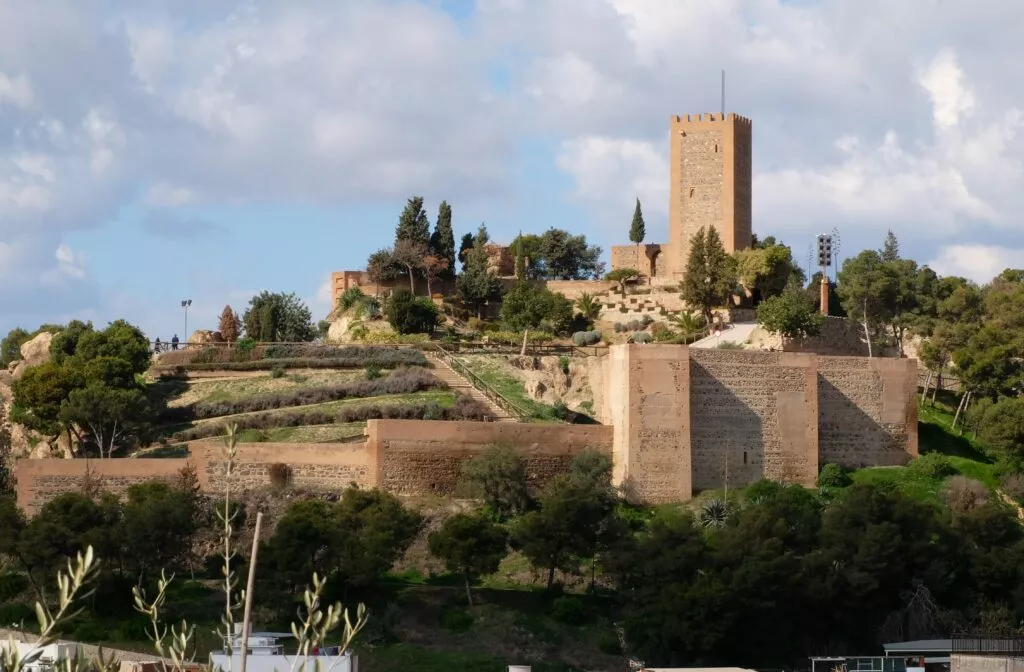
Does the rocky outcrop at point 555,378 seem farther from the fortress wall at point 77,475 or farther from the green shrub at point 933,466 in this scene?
the fortress wall at point 77,475

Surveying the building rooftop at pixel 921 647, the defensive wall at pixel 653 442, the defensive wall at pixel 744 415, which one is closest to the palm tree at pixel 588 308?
the defensive wall at pixel 744 415

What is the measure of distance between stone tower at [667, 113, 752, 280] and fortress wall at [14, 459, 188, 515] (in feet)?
66.7

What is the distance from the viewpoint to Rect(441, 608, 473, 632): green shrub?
27.4 meters

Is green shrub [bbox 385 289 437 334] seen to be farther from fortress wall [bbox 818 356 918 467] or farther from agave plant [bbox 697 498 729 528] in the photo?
agave plant [bbox 697 498 729 528]

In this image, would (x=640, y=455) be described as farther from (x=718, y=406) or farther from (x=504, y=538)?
(x=504, y=538)

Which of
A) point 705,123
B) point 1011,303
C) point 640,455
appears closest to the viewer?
point 640,455

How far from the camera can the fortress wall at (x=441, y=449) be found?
104 feet

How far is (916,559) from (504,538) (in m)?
6.82

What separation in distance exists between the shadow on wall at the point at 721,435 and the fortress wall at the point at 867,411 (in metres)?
1.82

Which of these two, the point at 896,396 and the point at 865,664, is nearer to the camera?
the point at 865,664

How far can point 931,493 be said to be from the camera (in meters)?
33.7

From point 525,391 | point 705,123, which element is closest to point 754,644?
point 525,391

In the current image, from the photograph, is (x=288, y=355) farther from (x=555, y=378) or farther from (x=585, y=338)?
(x=585, y=338)

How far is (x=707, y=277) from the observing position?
148 ft
